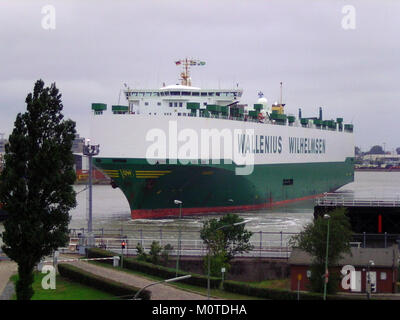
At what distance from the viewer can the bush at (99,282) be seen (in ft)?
77.0

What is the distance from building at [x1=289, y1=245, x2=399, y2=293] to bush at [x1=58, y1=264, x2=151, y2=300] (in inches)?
261

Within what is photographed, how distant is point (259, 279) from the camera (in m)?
32.0

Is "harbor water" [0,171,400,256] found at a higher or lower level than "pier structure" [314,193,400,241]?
lower

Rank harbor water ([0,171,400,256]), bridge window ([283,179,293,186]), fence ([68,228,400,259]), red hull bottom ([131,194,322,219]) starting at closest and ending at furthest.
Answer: fence ([68,228,400,259]) < harbor water ([0,171,400,256]) < red hull bottom ([131,194,322,219]) < bridge window ([283,179,293,186])

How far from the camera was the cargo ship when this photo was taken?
50344 mm

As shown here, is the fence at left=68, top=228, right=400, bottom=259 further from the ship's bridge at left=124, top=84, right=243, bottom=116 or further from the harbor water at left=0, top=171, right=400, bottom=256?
the ship's bridge at left=124, top=84, right=243, bottom=116

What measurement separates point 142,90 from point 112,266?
31291mm

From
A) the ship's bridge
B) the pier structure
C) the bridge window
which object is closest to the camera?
the pier structure

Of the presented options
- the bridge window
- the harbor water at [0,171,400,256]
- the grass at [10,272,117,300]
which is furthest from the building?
the bridge window

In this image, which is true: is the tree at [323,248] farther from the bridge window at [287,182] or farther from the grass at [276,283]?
the bridge window at [287,182]

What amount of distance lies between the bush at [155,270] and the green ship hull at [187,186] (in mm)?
17070

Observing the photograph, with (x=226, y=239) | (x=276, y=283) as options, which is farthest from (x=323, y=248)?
(x=226, y=239)

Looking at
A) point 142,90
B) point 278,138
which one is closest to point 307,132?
point 278,138
